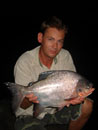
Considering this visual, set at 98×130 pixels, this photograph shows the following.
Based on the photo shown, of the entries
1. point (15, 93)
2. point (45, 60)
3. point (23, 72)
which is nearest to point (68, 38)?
point (45, 60)

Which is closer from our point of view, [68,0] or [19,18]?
[19,18]

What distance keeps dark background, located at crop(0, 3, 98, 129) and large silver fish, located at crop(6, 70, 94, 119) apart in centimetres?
140

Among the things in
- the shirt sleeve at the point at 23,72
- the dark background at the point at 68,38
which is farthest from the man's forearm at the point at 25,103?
the dark background at the point at 68,38

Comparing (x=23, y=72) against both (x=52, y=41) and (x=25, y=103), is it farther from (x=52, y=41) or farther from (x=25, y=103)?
(x=52, y=41)

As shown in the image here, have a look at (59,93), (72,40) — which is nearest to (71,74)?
(59,93)

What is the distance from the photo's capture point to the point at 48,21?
2275 millimetres

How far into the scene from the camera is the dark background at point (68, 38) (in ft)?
19.1

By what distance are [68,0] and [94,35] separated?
9.37m

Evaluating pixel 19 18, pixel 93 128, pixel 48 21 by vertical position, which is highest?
pixel 48 21

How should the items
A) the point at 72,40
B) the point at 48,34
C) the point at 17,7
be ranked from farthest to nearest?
the point at 17,7, the point at 72,40, the point at 48,34

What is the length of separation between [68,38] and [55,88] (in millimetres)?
8337

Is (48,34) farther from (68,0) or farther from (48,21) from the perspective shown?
(68,0)

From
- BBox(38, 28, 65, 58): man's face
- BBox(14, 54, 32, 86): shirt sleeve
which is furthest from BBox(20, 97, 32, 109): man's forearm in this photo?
BBox(38, 28, 65, 58): man's face

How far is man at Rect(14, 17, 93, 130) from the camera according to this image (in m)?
2.12
